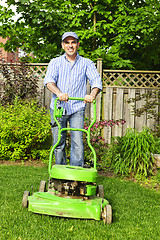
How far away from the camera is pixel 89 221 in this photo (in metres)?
3.07

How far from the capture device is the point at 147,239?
8.98 feet

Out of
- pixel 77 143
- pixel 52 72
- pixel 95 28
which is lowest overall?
pixel 77 143

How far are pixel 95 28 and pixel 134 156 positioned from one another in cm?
426

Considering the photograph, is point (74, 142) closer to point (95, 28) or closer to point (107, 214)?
point (107, 214)

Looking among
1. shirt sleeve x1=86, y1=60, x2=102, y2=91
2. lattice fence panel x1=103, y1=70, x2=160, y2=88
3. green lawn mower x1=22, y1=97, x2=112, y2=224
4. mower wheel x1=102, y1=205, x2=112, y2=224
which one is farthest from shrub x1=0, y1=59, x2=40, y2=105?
mower wheel x1=102, y1=205, x2=112, y2=224

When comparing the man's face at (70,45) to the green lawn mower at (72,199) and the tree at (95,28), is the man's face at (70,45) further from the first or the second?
the tree at (95,28)

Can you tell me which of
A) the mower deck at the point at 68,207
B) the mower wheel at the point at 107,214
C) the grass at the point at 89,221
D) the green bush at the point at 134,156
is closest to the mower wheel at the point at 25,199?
the grass at the point at 89,221

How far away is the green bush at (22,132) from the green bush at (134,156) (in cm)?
153

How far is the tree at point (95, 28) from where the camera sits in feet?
23.9

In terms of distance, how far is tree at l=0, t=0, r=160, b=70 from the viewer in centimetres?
730

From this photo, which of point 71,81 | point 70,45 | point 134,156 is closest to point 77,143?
point 71,81

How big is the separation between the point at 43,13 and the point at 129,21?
7.15ft

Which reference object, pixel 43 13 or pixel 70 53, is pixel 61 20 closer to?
pixel 43 13

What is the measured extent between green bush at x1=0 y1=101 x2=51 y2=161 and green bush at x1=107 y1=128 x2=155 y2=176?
1.53 m
